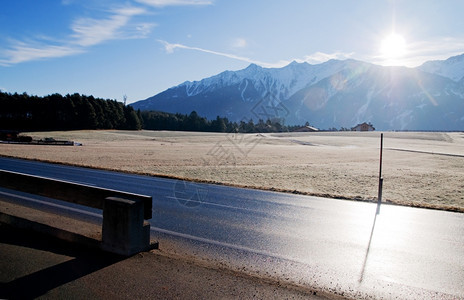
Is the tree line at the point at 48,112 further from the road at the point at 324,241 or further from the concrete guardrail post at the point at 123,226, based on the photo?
the concrete guardrail post at the point at 123,226

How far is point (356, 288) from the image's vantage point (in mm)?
4824

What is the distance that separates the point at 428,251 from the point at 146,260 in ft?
16.7

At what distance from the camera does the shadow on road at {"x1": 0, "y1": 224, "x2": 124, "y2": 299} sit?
14.1 ft

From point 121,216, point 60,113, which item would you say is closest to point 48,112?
point 60,113

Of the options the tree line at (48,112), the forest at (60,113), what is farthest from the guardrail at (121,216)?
the tree line at (48,112)

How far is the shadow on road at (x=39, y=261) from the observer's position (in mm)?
4312

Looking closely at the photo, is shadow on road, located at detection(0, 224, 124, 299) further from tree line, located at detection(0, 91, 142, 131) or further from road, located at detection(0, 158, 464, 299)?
tree line, located at detection(0, 91, 142, 131)

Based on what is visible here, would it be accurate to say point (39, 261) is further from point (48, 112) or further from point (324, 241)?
point (48, 112)

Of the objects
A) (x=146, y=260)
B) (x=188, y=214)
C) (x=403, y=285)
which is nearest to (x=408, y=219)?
(x=403, y=285)

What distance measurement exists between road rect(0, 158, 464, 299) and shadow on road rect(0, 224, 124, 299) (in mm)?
1452

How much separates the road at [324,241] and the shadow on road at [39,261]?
1.45m

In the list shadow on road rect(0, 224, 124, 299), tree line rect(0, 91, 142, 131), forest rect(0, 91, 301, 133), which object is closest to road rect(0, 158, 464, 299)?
shadow on road rect(0, 224, 124, 299)

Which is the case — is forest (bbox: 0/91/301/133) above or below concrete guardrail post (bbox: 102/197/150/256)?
above

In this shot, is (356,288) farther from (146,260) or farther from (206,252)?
(146,260)
